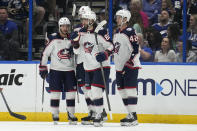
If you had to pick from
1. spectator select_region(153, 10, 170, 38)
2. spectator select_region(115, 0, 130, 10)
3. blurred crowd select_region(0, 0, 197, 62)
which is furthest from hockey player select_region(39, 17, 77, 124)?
spectator select_region(153, 10, 170, 38)

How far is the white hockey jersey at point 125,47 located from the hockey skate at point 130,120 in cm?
70

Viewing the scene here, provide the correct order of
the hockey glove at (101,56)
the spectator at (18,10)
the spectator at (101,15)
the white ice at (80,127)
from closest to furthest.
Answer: the white ice at (80,127)
the hockey glove at (101,56)
the spectator at (101,15)
the spectator at (18,10)

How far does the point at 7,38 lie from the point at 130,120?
8.71 ft

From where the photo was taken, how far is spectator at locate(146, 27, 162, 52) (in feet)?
35.0

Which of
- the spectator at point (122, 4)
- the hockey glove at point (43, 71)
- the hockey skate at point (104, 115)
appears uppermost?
the spectator at point (122, 4)

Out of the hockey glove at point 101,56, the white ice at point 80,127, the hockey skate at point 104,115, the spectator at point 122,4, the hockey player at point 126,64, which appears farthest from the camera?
the spectator at point 122,4

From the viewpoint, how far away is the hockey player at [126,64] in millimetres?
9805

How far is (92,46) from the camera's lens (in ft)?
32.0

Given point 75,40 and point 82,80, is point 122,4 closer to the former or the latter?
point 75,40

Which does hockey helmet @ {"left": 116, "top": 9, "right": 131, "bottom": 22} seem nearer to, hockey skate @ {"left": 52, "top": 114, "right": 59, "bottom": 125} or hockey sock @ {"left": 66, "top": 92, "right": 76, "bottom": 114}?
hockey sock @ {"left": 66, "top": 92, "right": 76, "bottom": 114}

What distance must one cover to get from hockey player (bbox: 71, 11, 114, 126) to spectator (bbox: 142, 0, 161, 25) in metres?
1.24

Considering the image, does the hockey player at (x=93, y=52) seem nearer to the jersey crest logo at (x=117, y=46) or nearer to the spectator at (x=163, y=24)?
the jersey crest logo at (x=117, y=46)

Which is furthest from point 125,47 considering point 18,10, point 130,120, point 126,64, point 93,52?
point 18,10

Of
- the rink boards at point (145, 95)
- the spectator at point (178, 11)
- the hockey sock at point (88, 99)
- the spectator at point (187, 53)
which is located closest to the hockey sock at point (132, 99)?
the hockey sock at point (88, 99)
